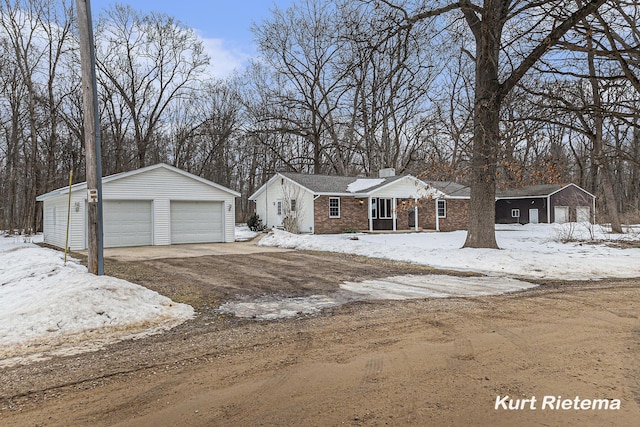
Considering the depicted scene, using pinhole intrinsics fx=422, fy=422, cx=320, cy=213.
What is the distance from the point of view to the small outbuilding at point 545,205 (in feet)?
121

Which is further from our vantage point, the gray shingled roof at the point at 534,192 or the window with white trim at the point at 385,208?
the gray shingled roof at the point at 534,192

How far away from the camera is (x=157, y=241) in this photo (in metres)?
19.0

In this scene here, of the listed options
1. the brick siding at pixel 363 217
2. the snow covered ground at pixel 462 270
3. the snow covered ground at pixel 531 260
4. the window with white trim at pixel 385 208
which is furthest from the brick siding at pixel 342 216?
the snow covered ground at pixel 531 260

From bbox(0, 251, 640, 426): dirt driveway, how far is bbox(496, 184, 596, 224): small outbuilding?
33949mm

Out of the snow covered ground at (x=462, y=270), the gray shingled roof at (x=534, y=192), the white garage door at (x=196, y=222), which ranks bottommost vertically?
the snow covered ground at (x=462, y=270)

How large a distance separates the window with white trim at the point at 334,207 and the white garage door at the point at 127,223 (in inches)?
414

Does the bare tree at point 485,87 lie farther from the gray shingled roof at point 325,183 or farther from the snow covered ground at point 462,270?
the gray shingled roof at point 325,183

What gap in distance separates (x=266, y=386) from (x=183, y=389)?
68 cm

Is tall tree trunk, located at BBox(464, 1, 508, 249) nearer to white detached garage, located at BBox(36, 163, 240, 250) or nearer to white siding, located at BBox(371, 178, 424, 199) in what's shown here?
white detached garage, located at BBox(36, 163, 240, 250)

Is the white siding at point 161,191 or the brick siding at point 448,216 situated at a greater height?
the white siding at point 161,191

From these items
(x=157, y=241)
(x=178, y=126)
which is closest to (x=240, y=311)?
(x=157, y=241)

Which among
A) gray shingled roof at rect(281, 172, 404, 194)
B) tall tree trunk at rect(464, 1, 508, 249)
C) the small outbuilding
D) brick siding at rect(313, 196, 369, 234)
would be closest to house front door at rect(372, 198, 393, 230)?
brick siding at rect(313, 196, 369, 234)

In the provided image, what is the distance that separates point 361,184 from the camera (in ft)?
91.7

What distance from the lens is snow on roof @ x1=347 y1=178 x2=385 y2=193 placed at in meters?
26.8
